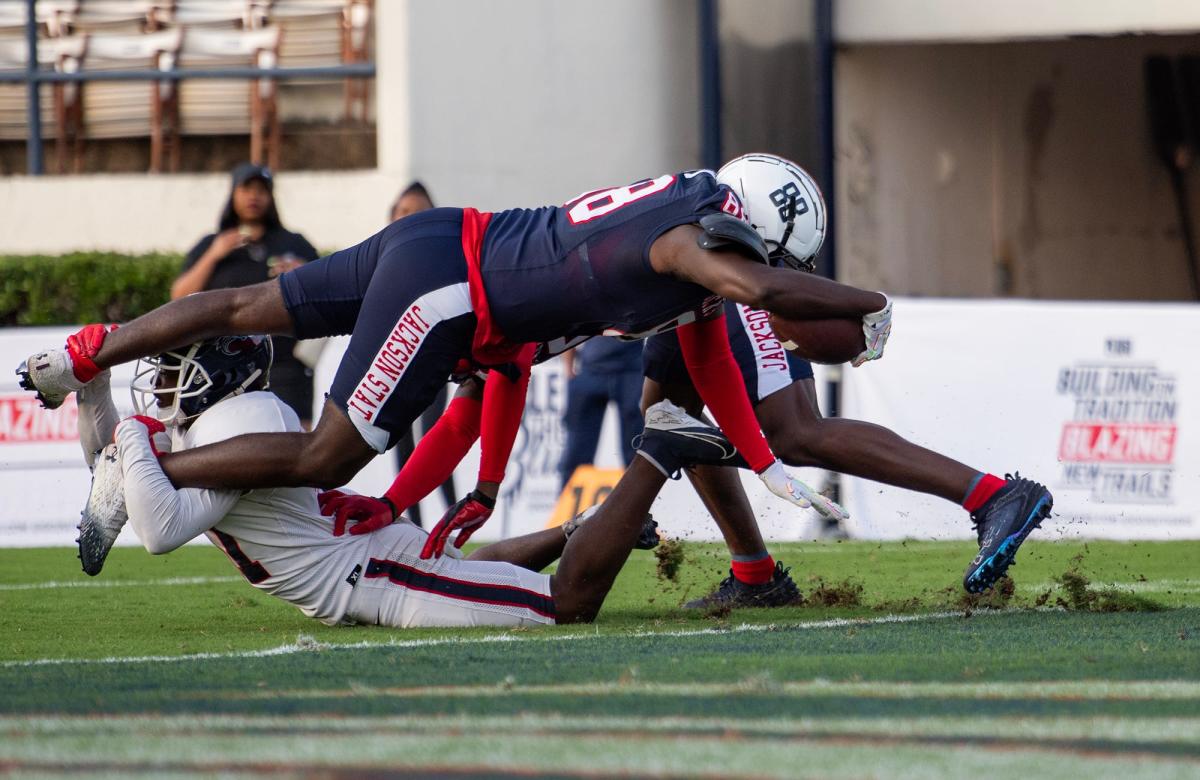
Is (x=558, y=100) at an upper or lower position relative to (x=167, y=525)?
upper

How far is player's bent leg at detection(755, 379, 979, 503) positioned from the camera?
616 cm

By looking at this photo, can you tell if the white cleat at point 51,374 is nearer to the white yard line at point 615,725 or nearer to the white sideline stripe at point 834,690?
the white sideline stripe at point 834,690

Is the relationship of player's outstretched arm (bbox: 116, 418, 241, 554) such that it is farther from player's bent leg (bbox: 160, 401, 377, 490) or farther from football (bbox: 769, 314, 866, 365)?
football (bbox: 769, 314, 866, 365)

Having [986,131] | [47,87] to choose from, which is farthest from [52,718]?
[986,131]

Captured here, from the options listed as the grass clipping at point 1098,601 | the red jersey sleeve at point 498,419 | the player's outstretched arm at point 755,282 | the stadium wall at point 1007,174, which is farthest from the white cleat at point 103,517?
the stadium wall at point 1007,174

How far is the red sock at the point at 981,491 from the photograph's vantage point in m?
6.03

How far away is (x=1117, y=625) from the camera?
18.6 ft

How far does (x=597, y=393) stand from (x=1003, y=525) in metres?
4.05

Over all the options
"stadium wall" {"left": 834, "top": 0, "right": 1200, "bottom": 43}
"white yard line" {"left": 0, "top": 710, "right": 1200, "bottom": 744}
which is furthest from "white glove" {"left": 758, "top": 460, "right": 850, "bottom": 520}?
"stadium wall" {"left": 834, "top": 0, "right": 1200, "bottom": 43}

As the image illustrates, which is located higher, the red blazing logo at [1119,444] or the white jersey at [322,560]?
the white jersey at [322,560]

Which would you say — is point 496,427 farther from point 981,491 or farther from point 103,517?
point 981,491

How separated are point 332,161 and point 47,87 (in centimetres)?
281

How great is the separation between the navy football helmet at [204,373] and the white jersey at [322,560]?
54 millimetres

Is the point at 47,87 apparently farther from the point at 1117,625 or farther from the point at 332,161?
the point at 1117,625
